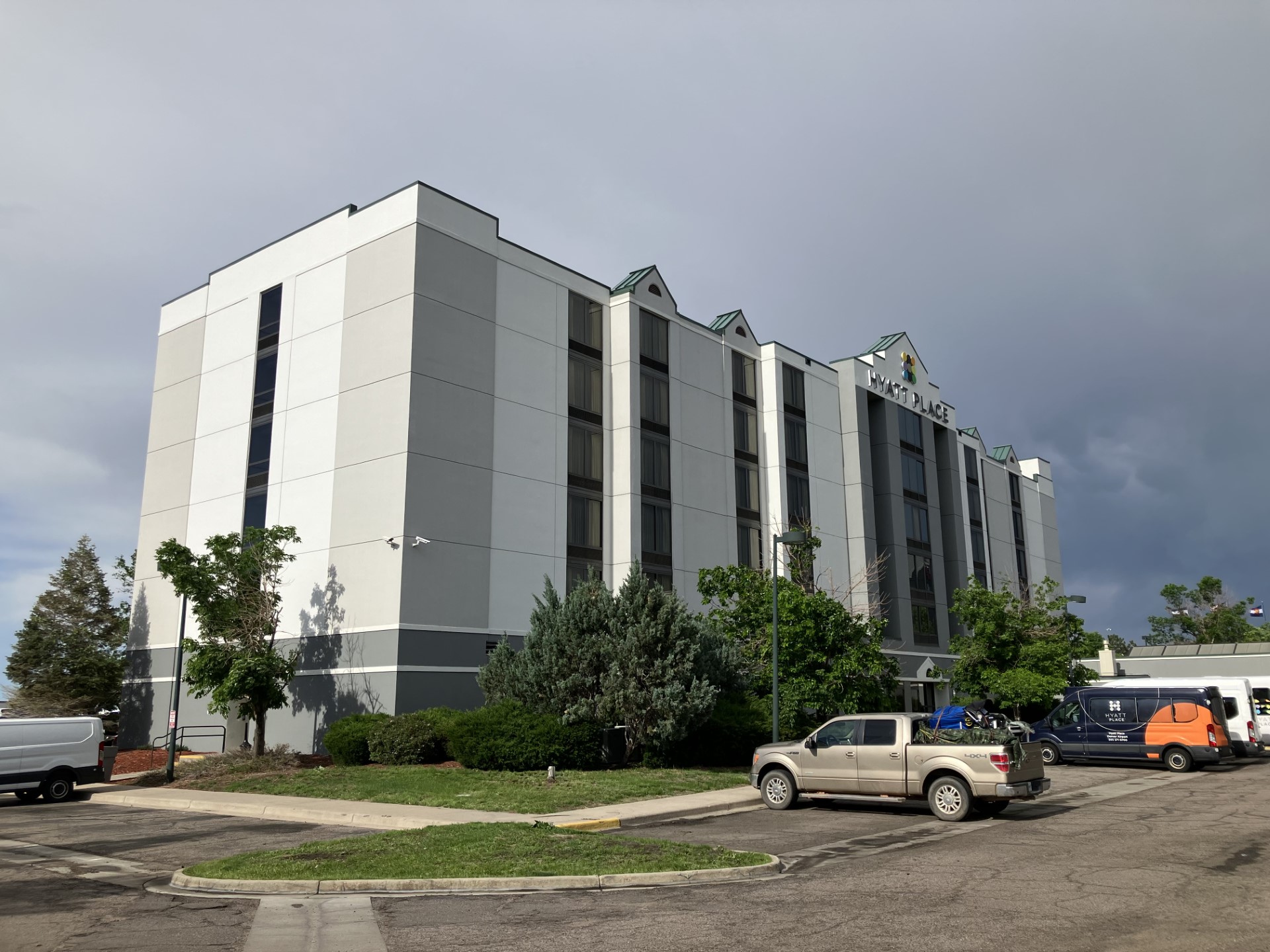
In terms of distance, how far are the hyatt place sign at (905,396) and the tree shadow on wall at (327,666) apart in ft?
108

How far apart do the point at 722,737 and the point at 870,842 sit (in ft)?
40.7

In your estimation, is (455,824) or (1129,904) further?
(455,824)

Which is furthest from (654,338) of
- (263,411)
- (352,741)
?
(352,741)

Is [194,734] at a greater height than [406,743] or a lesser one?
lesser

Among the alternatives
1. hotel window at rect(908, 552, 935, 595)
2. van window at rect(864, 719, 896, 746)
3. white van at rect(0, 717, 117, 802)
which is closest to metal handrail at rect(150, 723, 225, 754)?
white van at rect(0, 717, 117, 802)

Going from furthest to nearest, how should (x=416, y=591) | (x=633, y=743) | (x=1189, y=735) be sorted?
(x=416, y=591) < (x=1189, y=735) < (x=633, y=743)

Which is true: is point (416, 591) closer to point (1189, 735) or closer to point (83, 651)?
point (1189, 735)

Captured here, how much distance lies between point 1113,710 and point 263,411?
104ft

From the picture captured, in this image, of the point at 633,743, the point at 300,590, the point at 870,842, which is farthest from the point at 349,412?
the point at 870,842

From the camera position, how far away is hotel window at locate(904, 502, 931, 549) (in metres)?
54.7

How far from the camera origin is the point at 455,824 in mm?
14750

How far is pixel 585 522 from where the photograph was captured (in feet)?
125

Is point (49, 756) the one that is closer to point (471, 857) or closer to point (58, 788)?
point (58, 788)

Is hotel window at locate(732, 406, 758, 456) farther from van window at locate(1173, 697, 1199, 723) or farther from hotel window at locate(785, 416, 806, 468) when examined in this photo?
van window at locate(1173, 697, 1199, 723)
